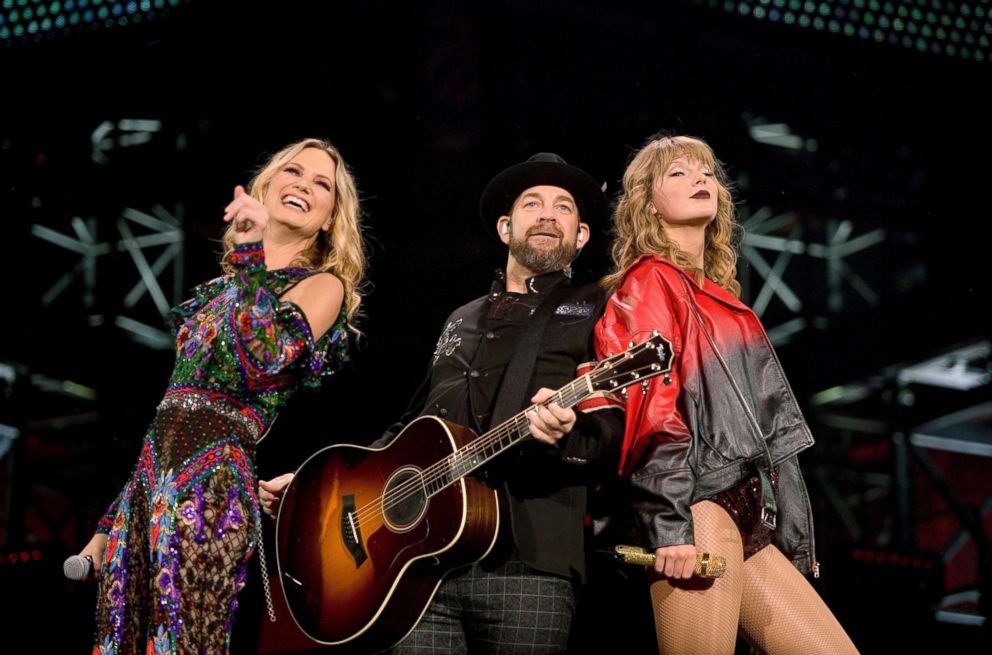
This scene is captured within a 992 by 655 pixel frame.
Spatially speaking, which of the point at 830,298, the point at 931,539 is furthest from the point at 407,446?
the point at 931,539

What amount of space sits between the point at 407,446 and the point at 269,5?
320 cm

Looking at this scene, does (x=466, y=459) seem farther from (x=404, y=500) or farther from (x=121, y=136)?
(x=121, y=136)

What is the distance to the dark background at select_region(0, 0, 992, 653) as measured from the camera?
5.26 meters

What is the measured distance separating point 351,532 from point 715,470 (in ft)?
4.05

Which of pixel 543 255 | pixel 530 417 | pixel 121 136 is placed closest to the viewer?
pixel 530 417

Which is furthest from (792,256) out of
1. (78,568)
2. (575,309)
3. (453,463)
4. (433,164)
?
(78,568)

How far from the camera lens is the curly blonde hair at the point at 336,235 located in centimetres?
366

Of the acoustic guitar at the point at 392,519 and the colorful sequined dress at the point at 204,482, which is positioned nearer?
the colorful sequined dress at the point at 204,482

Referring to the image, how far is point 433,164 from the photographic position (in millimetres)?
5375

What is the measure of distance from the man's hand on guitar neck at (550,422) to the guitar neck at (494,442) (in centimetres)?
4

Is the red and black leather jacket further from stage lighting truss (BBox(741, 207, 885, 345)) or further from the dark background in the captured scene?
stage lighting truss (BBox(741, 207, 885, 345))

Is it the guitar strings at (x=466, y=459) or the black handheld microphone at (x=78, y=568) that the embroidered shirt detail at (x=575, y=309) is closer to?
the guitar strings at (x=466, y=459)

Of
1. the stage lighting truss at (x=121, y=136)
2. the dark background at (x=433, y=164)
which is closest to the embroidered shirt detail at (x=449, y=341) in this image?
the dark background at (x=433, y=164)

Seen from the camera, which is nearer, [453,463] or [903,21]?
[453,463]
